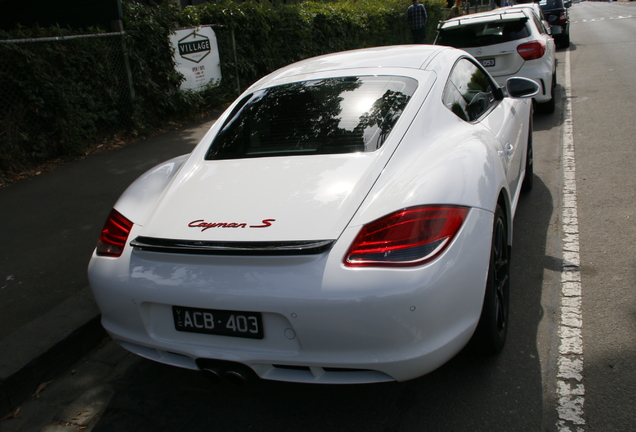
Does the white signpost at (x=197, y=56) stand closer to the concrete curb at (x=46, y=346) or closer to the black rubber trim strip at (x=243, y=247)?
the concrete curb at (x=46, y=346)

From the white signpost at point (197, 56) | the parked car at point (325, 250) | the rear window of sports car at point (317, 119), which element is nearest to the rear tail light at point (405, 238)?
the parked car at point (325, 250)

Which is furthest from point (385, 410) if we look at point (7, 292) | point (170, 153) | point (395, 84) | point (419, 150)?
point (170, 153)

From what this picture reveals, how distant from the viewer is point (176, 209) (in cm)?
276

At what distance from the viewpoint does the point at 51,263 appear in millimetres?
4504

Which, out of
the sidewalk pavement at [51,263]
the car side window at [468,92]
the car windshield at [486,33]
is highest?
the car side window at [468,92]

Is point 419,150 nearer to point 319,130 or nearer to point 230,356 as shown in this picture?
point 319,130

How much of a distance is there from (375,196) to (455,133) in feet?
3.07

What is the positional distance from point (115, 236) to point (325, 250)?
1.15 meters

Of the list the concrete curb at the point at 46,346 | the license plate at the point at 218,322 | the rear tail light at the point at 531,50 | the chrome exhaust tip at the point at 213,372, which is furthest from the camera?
the rear tail light at the point at 531,50

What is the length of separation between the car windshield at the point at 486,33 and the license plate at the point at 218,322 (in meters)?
7.21

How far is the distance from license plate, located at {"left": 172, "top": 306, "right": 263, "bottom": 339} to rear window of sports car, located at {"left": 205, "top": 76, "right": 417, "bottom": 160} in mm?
1047

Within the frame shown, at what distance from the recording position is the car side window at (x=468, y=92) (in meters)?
3.53

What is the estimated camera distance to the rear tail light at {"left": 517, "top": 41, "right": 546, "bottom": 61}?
27.2ft

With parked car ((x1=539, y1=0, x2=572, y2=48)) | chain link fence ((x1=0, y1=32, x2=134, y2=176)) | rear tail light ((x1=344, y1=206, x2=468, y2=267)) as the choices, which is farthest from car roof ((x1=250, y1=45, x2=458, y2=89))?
parked car ((x1=539, y1=0, x2=572, y2=48))
